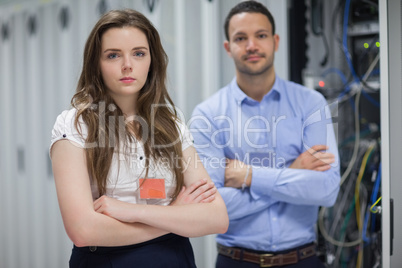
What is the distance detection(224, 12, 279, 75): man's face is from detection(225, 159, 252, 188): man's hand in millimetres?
441

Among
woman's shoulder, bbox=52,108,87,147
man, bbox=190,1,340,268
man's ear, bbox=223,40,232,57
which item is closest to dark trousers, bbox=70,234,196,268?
woman's shoulder, bbox=52,108,87,147

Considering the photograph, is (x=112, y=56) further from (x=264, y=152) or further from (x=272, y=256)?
(x=272, y=256)

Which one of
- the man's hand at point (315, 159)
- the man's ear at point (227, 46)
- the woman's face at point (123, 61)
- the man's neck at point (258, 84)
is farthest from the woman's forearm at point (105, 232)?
the man's ear at point (227, 46)

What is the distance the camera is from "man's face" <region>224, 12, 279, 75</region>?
6.47 feet

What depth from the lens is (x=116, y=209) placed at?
51.9 inches

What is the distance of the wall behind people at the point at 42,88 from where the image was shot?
2.31m

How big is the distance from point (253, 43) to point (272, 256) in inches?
37.4

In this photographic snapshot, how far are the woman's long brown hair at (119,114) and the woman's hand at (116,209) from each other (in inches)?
3.6

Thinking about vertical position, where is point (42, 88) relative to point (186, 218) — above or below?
above

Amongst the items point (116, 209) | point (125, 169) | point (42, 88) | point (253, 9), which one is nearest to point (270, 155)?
point (253, 9)

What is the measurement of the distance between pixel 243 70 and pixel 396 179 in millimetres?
849

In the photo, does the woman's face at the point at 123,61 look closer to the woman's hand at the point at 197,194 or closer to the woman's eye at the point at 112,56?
the woman's eye at the point at 112,56

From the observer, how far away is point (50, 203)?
2969 millimetres

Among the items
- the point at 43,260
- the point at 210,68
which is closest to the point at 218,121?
the point at 210,68
